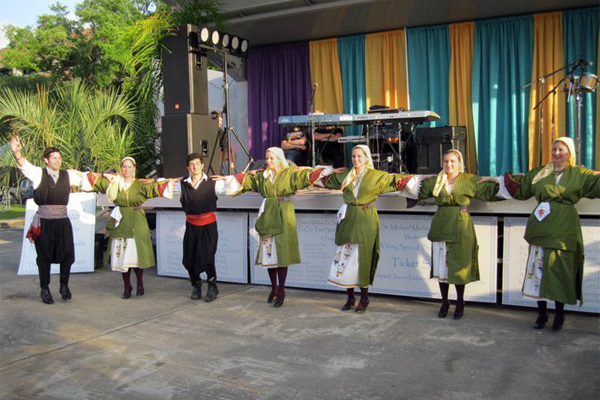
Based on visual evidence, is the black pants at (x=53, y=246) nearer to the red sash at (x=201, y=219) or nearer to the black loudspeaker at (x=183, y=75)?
the red sash at (x=201, y=219)

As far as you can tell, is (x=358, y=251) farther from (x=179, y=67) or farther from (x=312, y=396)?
(x=179, y=67)

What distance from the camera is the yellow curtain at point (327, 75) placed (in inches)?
383

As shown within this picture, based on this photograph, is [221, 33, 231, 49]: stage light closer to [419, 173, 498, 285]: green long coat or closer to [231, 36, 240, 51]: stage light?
[231, 36, 240, 51]: stage light

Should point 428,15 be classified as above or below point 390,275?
above

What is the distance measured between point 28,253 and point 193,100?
2834 mm

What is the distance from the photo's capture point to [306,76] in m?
9.95

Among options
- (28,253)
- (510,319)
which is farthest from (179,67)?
(510,319)

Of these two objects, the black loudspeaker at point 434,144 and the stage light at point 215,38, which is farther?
the black loudspeaker at point 434,144

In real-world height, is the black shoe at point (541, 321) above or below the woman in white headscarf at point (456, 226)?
below

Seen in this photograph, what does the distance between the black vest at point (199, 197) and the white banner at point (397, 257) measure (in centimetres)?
98

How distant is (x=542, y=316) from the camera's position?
4.32 metres

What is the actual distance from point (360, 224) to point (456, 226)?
77 centimetres

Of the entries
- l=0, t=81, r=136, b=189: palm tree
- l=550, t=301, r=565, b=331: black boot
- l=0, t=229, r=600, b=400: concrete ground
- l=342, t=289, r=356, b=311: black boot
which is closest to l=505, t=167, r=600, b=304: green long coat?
l=550, t=301, r=565, b=331: black boot

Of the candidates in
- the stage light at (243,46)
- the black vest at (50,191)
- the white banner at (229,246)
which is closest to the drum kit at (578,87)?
the stage light at (243,46)
